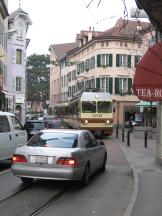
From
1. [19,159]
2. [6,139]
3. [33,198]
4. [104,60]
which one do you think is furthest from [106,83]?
[33,198]

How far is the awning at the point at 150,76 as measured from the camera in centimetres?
902

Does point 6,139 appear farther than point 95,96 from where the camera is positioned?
No

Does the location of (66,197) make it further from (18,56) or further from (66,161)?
(18,56)

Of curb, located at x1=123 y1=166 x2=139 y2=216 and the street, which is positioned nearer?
curb, located at x1=123 y1=166 x2=139 y2=216

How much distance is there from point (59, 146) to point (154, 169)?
5104 mm

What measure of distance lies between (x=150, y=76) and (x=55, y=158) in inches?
155

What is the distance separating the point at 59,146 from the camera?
1285 centimetres

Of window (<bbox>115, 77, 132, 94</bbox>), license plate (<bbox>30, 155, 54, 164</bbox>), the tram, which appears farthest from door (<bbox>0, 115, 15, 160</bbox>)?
window (<bbox>115, 77, 132, 94</bbox>)

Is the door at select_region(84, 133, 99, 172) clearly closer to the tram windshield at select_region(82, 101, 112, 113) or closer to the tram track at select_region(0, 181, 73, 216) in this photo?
the tram track at select_region(0, 181, 73, 216)

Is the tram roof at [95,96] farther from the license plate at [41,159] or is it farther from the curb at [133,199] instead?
the license plate at [41,159]

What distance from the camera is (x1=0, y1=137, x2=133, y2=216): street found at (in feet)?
32.3

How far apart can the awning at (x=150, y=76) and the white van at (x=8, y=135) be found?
7840 mm

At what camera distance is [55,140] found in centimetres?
1321

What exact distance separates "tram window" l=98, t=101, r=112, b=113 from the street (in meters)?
22.4
